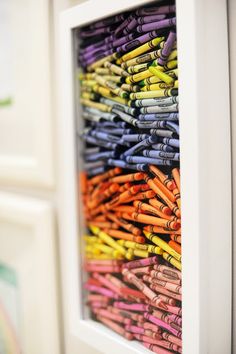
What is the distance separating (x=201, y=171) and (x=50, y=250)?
0.77 feet

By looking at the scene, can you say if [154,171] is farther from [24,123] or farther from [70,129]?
[24,123]

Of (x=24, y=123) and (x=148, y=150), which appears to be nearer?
(x=148, y=150)

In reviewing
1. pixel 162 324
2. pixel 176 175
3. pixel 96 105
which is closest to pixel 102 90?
pixel 96 105

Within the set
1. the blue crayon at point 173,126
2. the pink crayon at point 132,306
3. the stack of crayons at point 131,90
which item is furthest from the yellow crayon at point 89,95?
the pink crayon at point 132,306

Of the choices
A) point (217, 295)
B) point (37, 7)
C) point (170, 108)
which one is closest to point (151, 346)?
point (217, 295)

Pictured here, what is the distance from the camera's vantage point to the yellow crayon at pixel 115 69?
1.26ft

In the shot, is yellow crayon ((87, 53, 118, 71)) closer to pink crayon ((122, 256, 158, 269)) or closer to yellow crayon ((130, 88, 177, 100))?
yellow crayon ((130, 88, 177, 100))

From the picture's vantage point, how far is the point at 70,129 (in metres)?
0.44

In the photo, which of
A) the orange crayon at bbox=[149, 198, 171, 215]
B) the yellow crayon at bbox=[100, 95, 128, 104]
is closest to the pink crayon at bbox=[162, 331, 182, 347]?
the orange crayon at bbox=[149, 198, 171, 215]

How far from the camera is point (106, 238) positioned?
1.40 feet

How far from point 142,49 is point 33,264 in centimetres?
30

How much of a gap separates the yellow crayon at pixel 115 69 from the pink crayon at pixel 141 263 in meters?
0.17

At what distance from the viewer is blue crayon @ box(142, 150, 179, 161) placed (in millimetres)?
346

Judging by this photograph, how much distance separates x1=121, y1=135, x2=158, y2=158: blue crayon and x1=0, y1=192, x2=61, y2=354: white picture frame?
0.15 m
